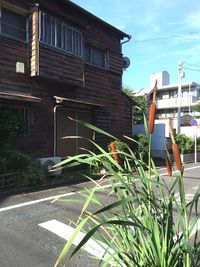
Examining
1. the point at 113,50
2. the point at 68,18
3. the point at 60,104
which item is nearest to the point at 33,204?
the point at 60,104

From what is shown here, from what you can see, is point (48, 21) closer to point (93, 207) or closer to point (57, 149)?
point (57, 149)

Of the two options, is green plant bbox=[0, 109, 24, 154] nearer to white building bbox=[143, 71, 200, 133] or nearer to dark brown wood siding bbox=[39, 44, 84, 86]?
dark brown wood siding bbox=[39, 44, 84, 86]

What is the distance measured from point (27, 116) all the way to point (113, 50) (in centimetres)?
691

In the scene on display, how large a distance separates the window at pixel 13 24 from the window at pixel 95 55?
12.3 ft

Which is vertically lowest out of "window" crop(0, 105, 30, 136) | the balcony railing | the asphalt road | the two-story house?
the asphalt road

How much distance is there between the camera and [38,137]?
12.5m

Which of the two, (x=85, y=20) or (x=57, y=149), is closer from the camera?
(x=57, y=149)

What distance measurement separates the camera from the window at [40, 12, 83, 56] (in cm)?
1248

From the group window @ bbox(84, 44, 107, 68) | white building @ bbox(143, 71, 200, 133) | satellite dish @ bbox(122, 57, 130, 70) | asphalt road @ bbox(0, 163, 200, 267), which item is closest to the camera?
asphalt road @ bbox(0, 163, 200, 267)

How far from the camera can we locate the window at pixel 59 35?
12477mm

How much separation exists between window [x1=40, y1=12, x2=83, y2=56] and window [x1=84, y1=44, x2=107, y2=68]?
140 centimetres

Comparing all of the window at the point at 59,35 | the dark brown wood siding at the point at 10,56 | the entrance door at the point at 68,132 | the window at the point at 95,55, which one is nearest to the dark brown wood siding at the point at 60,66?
the window at the point at 59,35

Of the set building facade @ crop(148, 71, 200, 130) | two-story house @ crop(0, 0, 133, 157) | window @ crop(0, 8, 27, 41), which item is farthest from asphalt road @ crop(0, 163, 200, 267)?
building facade @ crop(148, 71, 200, 130)

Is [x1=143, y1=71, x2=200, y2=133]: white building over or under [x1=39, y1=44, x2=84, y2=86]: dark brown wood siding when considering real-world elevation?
over
